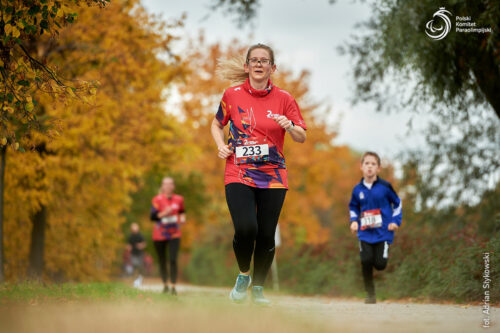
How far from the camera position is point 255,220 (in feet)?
18.3

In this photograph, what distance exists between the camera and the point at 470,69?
10164mm

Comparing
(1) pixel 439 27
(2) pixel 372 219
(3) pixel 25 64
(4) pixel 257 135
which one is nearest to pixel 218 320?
(4) pixel 257 135

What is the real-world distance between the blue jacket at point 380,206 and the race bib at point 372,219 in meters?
0.06

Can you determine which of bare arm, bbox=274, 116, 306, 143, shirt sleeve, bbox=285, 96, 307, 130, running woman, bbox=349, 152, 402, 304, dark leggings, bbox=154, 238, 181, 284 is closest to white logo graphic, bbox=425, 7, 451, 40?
running woman, bbox=349, 152, 402, 304

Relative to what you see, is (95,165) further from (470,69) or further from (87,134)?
(470,69)

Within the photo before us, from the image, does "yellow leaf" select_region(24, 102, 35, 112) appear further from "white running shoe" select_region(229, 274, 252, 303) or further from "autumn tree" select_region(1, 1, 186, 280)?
"autumn tree" select_region(1, 1, 186, 280)

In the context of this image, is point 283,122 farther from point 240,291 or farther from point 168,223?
point 168,223

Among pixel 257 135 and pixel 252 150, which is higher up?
pixel 257 135

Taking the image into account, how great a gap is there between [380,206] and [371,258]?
725mm

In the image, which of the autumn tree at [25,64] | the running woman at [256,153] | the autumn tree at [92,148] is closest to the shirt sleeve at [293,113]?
A: the running woman at [256,153]

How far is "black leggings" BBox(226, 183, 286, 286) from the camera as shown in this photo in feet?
18.2

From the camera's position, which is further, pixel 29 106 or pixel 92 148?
pixel 92 148

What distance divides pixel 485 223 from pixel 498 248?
168 inches

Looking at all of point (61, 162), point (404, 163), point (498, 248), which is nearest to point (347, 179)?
point (404, 163)
